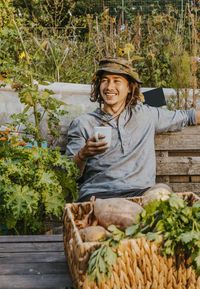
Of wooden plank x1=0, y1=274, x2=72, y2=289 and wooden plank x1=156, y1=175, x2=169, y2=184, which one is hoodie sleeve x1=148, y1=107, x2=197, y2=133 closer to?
wooden plank x1=156, y1=175, x2=169, y2=184

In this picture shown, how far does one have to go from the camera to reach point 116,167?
267 centimetres

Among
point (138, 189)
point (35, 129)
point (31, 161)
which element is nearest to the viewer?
point (31, 161)

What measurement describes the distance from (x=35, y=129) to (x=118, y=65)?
2.45 ft

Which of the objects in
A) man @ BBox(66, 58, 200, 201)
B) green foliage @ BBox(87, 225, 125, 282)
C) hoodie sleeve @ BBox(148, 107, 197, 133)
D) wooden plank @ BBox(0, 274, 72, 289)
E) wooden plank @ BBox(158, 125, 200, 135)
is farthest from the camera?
wooden plank @ BBox(158, 125, 200, 135)

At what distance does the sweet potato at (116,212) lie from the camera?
4.90 ft

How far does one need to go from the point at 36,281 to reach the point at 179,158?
1918 mm

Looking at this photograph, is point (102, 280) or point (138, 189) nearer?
point (102, 280)

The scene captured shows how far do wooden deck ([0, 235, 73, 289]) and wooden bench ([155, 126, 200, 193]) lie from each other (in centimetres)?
145

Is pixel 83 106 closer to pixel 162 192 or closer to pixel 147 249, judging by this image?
pixel 162 192

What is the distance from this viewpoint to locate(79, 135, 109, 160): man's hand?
2.23 meters

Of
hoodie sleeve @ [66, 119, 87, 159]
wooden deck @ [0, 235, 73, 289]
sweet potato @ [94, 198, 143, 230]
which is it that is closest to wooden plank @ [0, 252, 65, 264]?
wooden deck @ [0, 235, 73, 289]

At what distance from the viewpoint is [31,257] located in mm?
1574

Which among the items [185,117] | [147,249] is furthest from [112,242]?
[185,117]

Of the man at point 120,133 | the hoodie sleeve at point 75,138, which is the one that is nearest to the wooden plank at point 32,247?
the man at point 120,133
